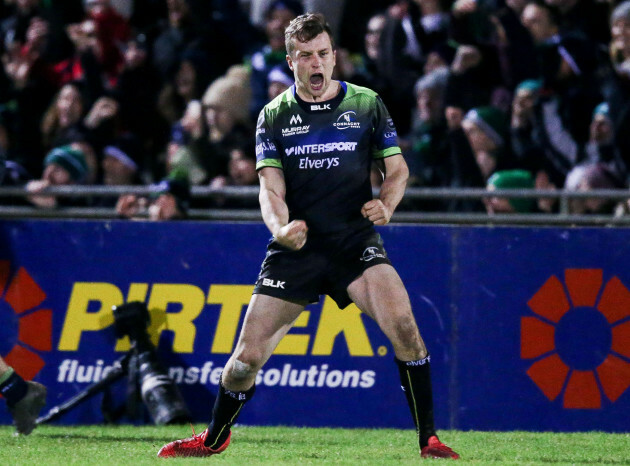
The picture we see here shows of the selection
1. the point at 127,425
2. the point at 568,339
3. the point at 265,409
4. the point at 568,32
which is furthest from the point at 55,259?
the point at 568,32

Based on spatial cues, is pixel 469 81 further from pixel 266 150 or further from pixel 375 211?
pixel 375 211

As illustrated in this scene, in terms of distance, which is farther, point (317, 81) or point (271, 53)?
point (271, 53)

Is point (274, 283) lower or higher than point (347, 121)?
lower

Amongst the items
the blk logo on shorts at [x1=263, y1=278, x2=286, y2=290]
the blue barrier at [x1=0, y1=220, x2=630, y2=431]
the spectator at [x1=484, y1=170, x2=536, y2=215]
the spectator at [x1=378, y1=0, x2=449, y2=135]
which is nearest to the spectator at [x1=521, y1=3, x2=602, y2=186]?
the spectator at [x1=484, y1=170, x2=536, y2=215]

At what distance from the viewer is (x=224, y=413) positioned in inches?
267

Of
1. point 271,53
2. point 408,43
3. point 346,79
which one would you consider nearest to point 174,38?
point 271,53

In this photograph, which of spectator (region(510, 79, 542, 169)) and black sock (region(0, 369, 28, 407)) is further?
spectator (region(510, 79, 542, 169))

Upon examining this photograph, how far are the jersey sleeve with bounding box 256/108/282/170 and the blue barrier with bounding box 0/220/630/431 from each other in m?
2.31

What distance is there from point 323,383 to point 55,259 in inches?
90.2

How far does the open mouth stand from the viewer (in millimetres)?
6641

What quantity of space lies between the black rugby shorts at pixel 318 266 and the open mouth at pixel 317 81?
0.85m

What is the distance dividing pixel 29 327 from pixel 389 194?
3743 mm

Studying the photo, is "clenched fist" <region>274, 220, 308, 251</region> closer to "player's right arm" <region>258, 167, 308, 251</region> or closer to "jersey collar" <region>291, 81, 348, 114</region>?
"player's right arm" <region>258, 167, 308, 251</region>

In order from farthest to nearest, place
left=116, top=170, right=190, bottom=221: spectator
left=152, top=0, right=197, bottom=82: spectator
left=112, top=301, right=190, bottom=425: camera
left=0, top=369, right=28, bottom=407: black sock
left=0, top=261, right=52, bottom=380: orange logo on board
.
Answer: left=152, top=0, right=197, bottom=82: spectator < left=116, top=170, right=190, bottom=221: spectator < left=0, top=261, right=52, bottom=380: orange logo on board < left=112, top=301, right=190, bottom=425: camera < left=0, top=369, right=28, bottom=407: black sock
